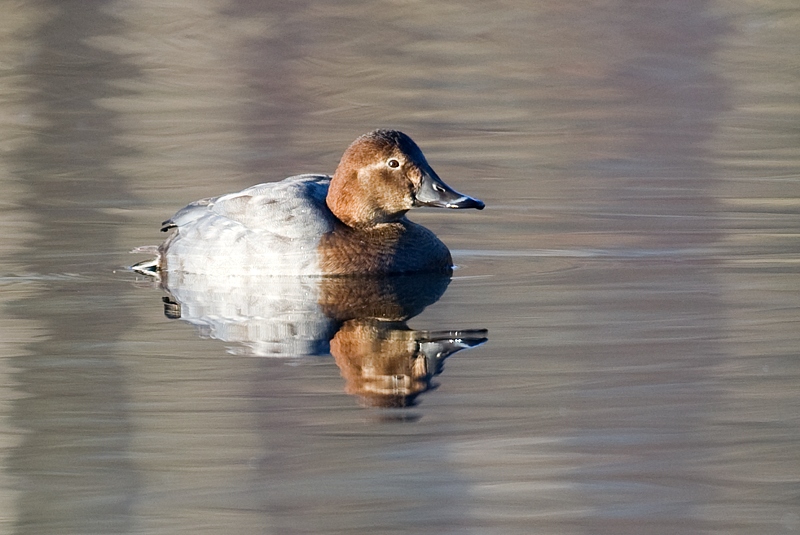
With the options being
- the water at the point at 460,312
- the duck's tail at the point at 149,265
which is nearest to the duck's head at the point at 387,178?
the water at the point at 460,312

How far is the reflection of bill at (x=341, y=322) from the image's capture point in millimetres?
6262

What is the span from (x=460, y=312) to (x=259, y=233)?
1488 mm

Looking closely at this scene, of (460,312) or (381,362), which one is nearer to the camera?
(381,362)

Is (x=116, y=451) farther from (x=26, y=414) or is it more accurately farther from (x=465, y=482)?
(x=465, y=482)

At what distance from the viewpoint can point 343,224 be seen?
339 inches

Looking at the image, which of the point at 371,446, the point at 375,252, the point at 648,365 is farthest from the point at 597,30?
the point at 371,446

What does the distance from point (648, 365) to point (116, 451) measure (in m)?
2.26

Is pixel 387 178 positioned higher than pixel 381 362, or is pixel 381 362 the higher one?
pixel 387 178

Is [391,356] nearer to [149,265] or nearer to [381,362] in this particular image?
[381,362]

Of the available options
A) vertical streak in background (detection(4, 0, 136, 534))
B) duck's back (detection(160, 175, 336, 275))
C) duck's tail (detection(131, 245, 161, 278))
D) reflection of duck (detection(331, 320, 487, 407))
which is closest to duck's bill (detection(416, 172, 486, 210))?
duck's back (detection(160, 175, 336, 275))

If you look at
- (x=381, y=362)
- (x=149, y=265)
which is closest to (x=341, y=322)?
(x=381, y=362)

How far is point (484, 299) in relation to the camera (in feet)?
25.5

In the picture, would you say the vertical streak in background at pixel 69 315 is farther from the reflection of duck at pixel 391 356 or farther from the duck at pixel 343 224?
the reflection of duck at pixel 391 356

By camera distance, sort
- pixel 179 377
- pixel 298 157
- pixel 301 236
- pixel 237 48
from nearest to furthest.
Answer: pixel 179 377 → pixel 301 236 → pixel 298 157 → pixel 237 48
